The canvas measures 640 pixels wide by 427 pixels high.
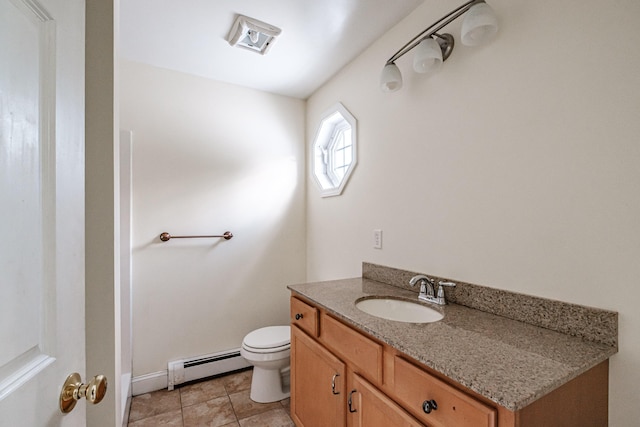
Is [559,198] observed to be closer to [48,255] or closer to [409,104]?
[409,104]

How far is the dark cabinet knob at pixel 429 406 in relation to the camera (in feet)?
2.53

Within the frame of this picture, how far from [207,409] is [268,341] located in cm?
55

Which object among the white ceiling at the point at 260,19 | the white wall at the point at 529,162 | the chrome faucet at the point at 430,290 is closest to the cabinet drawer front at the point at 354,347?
the chrome faucet at the point at 430,290

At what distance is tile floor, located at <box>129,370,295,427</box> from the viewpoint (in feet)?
5.54

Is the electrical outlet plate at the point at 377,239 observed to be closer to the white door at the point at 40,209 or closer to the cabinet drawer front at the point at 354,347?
the cabinet drawer front at the point at 354,347

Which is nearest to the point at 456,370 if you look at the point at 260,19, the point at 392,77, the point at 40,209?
the point at 40,209

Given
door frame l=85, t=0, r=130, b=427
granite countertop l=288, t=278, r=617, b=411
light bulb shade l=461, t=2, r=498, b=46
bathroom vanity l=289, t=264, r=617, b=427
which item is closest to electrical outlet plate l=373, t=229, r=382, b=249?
bathroom vanity l=289, t=264, r=617, b=427

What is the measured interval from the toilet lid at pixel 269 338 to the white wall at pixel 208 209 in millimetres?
353

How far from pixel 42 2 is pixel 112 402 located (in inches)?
49.3

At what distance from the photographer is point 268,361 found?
5.93 feet

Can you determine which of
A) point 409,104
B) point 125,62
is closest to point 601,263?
point 409,104

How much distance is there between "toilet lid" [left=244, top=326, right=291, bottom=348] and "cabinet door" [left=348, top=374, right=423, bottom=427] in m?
0.83

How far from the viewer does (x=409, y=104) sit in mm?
1567

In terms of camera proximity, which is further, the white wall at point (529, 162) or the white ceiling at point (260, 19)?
the white ceiling at point (260, 19)
